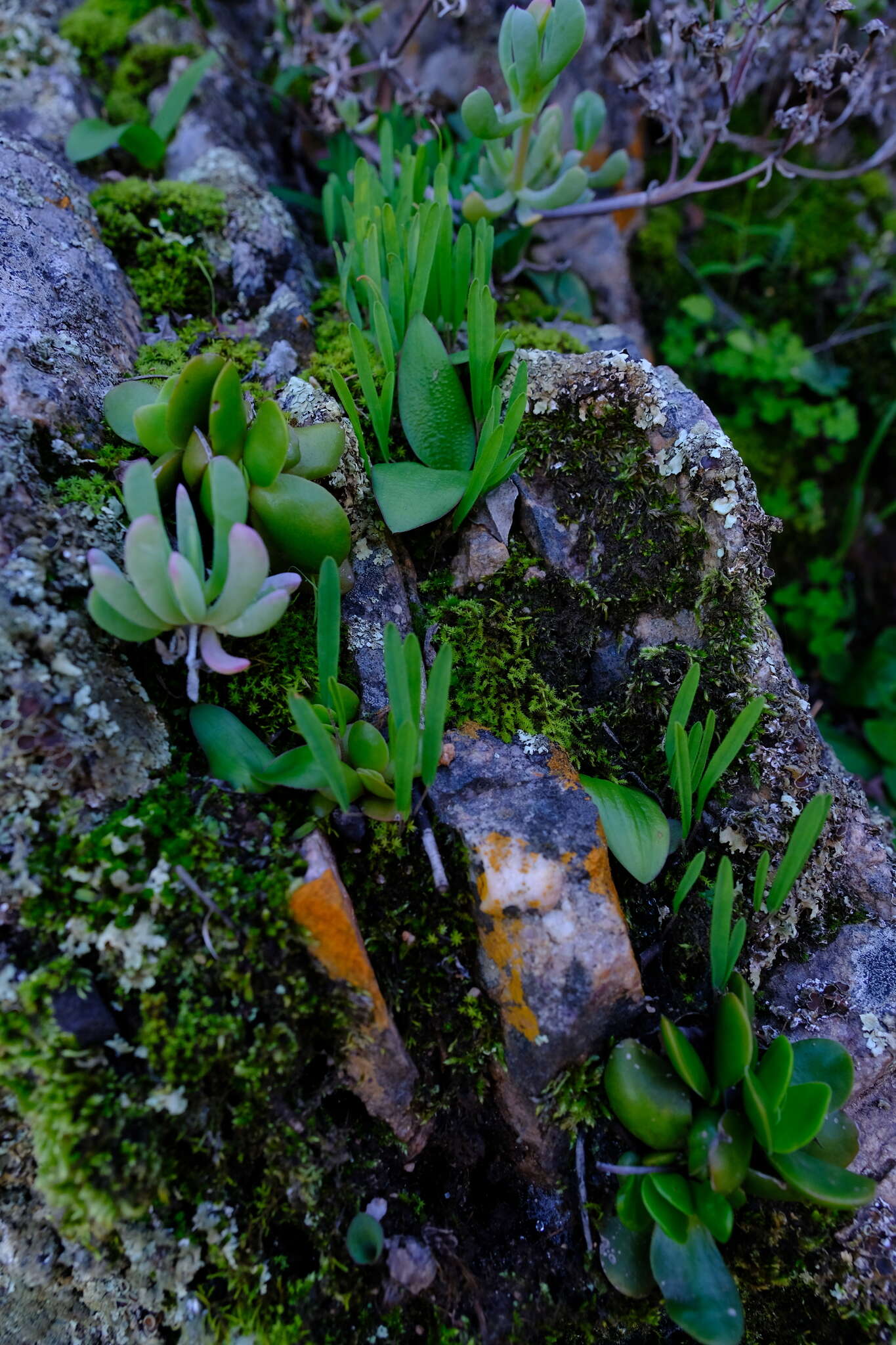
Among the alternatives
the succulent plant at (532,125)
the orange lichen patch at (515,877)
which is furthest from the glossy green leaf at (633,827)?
the succulent plant at (532,125)

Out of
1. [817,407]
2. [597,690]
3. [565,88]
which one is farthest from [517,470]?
[565,88]

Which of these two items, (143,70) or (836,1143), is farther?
(143,70)

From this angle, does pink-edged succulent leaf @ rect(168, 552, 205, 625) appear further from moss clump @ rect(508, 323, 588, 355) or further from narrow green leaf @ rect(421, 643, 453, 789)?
moss clump @ rect(508, 323, 588, 355)

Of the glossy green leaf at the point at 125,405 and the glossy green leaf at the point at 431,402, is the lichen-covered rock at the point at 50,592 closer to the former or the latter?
the glossy green leaf at the point at 125,405

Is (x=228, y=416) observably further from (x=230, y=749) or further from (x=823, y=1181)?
(x=823, y=1181)

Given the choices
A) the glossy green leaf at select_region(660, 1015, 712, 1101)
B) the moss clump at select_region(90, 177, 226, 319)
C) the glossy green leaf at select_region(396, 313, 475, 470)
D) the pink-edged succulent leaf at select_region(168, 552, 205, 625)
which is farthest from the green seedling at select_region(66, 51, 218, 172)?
the glossy green leaf at select_region(660, 1015, 712, 1101)

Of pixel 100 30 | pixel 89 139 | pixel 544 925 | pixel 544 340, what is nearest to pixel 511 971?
pixel 544 925

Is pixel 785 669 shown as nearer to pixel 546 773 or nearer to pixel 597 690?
pixel 597 690
